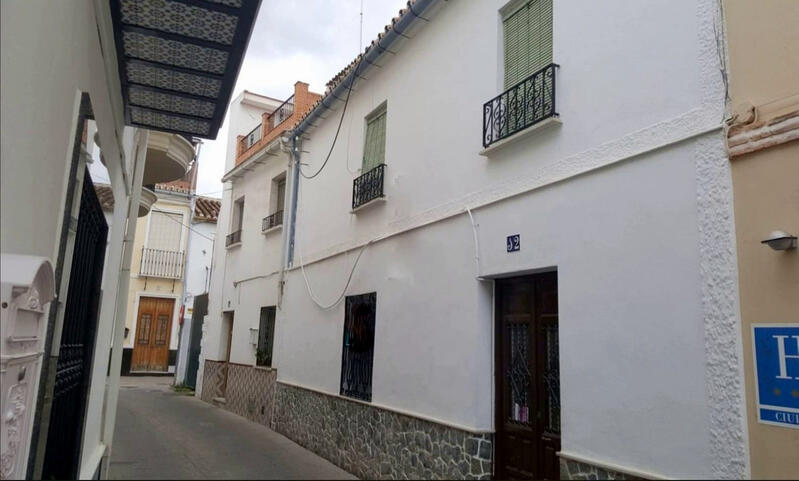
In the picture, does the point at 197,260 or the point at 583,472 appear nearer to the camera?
the point at 583,472

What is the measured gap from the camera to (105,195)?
4594 mm

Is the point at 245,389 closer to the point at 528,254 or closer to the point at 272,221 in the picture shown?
the point at 272,221

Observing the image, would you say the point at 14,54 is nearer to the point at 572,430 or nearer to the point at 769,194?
the point at 769,194

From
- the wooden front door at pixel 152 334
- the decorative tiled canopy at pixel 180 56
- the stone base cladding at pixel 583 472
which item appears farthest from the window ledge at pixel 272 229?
the wooden front door at pixel 152 334

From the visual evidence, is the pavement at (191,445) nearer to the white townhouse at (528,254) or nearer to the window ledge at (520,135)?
the white townhouse at (528,254)

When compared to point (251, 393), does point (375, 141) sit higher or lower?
higher

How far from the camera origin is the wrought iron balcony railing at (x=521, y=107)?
17.7 feet

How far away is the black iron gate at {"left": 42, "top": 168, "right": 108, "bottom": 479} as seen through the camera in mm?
3760

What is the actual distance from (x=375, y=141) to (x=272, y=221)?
14.9 feet

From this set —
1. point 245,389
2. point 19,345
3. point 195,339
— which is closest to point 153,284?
point 195,339

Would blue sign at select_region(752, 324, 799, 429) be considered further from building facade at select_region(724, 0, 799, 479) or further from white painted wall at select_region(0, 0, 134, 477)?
white painted wall at select_region(0, 0, 134, 477)

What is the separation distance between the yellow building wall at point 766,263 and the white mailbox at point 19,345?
3594 millimetres

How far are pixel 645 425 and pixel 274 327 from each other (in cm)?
897

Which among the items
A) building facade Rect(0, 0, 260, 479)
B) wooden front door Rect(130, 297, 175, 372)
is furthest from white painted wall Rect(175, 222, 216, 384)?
building facade Rect(0, 0, 260, 479)
